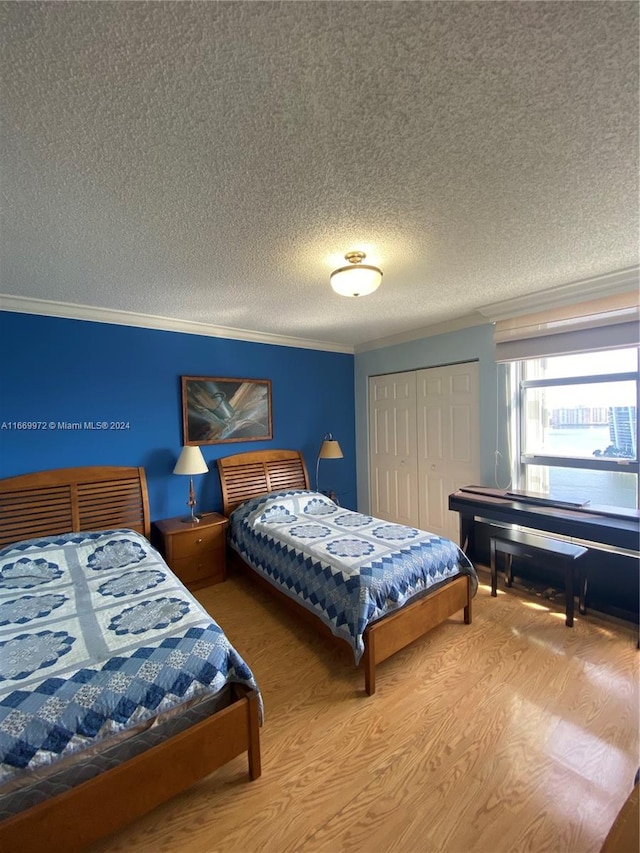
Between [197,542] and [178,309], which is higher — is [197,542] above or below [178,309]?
below

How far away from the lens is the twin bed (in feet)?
3.69

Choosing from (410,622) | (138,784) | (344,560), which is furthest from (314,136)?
(410,622)

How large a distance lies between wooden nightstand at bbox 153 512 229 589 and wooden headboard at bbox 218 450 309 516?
1.07 feet

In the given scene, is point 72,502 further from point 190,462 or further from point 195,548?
point 195,548

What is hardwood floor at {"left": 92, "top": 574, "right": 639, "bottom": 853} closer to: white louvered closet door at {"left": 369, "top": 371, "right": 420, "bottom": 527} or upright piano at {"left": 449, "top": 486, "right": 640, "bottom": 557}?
upright piano at {"left": 449, "top": 486, "right": 640, "bottom": 557}

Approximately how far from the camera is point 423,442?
384 centimetres

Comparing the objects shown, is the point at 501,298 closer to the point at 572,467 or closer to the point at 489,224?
the point at 489,224

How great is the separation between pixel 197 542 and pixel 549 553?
274 centimetres

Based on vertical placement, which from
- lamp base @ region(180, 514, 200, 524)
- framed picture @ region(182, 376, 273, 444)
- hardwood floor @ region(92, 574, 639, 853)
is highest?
framed picture @ region(182, 376, 273, 444)

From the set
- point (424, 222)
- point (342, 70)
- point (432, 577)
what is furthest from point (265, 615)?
point (342, 70)

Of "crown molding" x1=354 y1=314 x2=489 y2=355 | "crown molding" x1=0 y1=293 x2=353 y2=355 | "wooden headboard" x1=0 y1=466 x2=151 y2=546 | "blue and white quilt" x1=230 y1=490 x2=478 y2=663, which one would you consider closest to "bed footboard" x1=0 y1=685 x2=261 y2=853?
"blue and white quilt" x1=230 y1=490 x2=478 y2=663

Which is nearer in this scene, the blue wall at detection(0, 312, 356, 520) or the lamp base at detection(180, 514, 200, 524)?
the blue wall at detection(0, 312, 356, 520)

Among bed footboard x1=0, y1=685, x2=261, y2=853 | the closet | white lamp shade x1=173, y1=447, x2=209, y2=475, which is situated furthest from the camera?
the closet

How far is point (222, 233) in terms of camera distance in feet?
5.64
